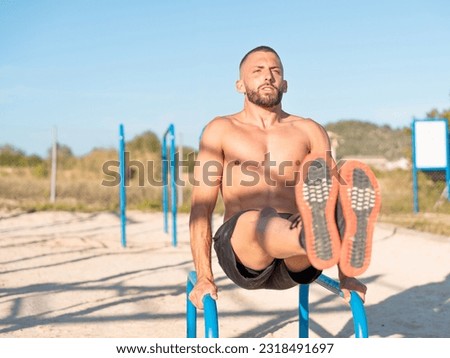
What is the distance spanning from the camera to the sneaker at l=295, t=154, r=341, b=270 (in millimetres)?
1729

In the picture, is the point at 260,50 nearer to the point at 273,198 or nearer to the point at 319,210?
the point at 273,198

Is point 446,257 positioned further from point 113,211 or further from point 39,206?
point 39,206

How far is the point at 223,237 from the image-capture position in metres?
2.24

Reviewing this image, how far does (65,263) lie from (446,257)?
12.6 ft

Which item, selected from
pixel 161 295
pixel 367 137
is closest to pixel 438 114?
pixel 161 295

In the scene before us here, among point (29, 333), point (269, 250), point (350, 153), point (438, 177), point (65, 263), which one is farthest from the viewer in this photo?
point (350, 153)

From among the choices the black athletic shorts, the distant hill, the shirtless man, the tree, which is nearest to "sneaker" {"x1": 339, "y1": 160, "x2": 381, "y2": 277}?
the shirtless man

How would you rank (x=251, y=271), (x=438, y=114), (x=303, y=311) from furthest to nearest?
(x=438, y=114) → (x=303, y=311) → (x=251, y=271)

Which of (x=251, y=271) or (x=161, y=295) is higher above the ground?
(x=251, y=271)

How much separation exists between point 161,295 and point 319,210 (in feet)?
10.4

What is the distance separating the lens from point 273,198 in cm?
234

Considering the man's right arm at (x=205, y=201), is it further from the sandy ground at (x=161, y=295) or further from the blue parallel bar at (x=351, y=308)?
the sandy ground at (x=161, y=295)

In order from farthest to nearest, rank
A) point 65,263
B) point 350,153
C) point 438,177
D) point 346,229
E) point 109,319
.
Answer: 1. point 350,153
2. point 438,177
3. point 65,263
4. point 109,319
5. point 346,229

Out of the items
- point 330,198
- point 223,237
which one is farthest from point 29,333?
point 330,198
